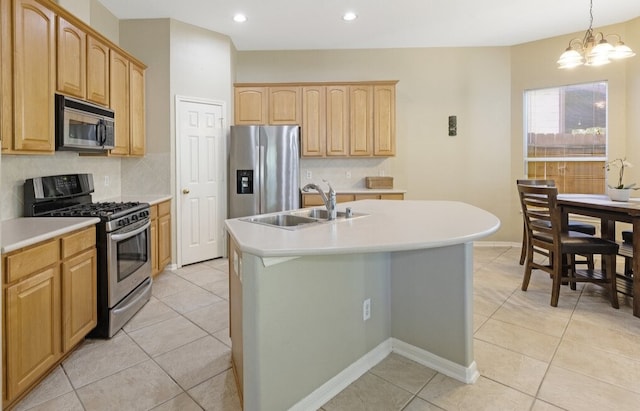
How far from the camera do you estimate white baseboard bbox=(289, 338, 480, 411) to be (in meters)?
1.80

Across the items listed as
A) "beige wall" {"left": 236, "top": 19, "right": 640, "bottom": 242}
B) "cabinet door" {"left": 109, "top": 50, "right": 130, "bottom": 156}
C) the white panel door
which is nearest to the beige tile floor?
the white panel door

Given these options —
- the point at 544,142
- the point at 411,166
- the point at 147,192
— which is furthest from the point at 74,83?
the point at 544,142

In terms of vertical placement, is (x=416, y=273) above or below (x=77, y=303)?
above

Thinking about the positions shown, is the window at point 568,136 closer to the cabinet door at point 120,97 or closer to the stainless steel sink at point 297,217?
the stainless steel sink at point 297,217

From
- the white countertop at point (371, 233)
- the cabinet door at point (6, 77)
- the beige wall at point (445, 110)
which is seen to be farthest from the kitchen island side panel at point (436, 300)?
the beige wall at point (445, 110)

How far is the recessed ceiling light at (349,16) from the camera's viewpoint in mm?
4141

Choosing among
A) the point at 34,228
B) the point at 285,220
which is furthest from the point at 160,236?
the point at 285,220

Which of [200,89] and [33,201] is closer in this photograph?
[33,201]

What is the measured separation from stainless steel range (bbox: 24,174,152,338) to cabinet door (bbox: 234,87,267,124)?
225 centimetres

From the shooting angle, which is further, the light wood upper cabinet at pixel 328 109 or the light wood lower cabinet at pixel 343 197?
the light wood upper cabinet at pixel 328 109

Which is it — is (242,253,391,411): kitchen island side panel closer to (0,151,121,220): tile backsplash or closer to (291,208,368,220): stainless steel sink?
(291,208,368,220): stainless steel sink

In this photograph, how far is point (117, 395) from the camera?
191 cm

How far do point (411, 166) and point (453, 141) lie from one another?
28.5 inches

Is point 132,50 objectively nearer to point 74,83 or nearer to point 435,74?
point 74,83
